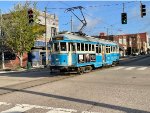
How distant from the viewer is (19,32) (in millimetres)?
44031

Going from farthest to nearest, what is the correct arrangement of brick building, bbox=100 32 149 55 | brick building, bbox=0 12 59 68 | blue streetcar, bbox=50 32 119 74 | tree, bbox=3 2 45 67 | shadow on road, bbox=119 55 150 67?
brick building, bbox=100 32 149 55, brick building, bbox=0 12 59 68, tree, bbox=3 2 45 67, shadow on road, bbox=119 55 150 67, blue streetcar, bbox=50 32 119 74

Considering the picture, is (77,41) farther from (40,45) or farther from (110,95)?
(40,45)

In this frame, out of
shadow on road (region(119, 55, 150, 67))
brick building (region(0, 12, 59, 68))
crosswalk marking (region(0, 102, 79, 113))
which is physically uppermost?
brick building (region(0, 12, 59, 68))

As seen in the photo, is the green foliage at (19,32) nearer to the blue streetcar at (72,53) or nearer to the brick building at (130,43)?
the blue streetcar at (72,53)

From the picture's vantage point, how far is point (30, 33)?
44438mm

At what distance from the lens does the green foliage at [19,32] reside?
44.0 m

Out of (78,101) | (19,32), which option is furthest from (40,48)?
(78,101)

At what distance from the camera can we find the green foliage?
44.0m

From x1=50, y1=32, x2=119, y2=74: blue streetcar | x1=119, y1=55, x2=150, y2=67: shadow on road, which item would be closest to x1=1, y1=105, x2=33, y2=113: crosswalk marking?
x1=50, y1=32, x2=119, y2=74: blue streetcar

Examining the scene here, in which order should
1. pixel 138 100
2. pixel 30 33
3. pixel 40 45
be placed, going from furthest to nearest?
1. pixel 40 45
2. pixel 30 33
3. pixel 138 100

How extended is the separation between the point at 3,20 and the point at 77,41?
2165 cm

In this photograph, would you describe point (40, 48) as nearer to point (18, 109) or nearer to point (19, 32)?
point (19, 32)

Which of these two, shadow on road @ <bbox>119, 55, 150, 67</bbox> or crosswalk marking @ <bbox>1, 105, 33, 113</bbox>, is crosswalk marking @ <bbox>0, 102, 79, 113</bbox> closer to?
crosswalk marking @ <bbox>1, 105, 33, 113</bbox>

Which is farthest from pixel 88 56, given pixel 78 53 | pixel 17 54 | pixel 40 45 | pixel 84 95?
pixel 40 45
